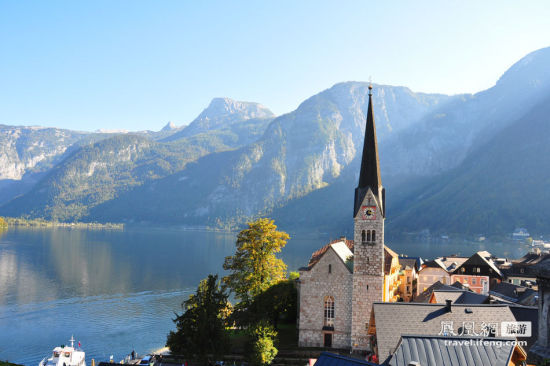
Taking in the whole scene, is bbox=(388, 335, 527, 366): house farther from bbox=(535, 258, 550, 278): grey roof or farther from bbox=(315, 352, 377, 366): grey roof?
bbox=(535, 258, 550, 278): grey roof

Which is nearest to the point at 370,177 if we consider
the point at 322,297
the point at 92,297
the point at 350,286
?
the point at 350,286

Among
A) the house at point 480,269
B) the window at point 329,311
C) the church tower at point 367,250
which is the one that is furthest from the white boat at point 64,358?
the house at point 480,269

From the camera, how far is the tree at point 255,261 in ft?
162

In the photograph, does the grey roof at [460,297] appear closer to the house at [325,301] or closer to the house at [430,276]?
the house at [325,301]

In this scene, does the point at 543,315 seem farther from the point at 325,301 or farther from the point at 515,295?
the point at 515,295

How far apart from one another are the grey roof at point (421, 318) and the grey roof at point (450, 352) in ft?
29.0

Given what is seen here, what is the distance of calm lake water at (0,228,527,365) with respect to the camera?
203 feet

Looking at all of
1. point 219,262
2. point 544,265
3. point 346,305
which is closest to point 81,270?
point 219,262

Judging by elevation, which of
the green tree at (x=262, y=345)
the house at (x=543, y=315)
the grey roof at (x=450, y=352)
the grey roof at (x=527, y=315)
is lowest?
the green tree at (x=262, y=345)

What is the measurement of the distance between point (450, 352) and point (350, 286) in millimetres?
25818

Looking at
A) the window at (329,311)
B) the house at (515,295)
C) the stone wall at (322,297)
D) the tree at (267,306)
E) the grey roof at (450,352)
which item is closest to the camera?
the grey roof at (450,352)

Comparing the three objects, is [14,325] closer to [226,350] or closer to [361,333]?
[226,350]

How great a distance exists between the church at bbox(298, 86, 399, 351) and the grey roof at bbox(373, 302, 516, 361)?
1259cm

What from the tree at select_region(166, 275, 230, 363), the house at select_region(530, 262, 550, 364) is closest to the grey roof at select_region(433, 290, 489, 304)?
the tree at select_region(166, 275, 230, 363)
